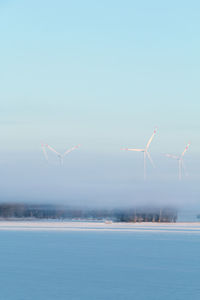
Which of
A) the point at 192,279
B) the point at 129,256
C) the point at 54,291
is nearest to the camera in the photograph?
the point at 54,291

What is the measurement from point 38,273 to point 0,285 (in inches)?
123

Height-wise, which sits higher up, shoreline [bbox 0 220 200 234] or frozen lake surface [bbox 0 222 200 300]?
shoreline [bbox 0 220 200 234]

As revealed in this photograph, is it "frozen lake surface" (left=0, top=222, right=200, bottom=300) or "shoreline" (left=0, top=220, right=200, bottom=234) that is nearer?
"frozen lake surface" (left=0, top=222, right=200, bottom=300)

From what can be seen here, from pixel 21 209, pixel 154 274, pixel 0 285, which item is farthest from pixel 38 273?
pixel 21 209

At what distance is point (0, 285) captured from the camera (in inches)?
765

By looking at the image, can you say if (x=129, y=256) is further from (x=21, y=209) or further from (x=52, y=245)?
(x=21, y=209)

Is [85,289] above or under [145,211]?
under

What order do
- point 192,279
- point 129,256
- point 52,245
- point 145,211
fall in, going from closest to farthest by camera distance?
point 192,279
point 129,256
point 52,245
point 145,211

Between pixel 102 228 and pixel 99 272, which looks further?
pixel 102 228

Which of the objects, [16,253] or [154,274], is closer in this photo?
[154,274]

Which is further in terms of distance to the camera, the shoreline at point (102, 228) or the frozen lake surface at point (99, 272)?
the shoreline at point (102, 228)

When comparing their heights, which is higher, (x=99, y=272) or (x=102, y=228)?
(x=102, y=228)

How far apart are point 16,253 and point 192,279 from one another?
12.3 m

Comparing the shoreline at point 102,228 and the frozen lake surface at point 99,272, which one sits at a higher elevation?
the shoreline at point 102,228
